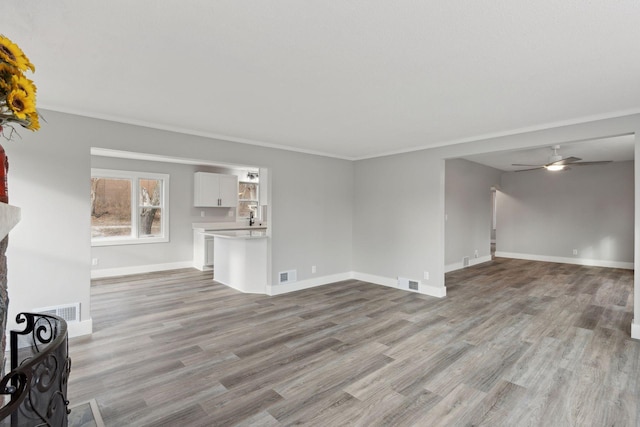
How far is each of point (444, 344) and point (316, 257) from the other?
111 inches

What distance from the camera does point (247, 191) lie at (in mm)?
8562

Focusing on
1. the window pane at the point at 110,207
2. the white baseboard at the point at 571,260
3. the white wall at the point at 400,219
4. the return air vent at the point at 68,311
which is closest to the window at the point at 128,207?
the window pane at the point at 110,207

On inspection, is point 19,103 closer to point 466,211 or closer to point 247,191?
point 247,191

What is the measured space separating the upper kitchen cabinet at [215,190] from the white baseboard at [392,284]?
3516 mm

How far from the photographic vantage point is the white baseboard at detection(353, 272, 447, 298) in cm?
502

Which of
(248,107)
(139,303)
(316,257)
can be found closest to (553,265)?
(316,257)

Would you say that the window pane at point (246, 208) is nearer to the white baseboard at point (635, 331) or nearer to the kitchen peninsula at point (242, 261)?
the kitchen peninsula at point (242, 261)

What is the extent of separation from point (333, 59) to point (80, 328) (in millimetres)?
3656

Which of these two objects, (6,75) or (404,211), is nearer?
(6,75)

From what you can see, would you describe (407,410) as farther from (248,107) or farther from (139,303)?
(139,303)

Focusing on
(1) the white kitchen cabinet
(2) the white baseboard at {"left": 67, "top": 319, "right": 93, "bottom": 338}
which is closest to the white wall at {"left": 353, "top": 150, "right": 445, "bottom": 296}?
(1) the white kitchen cabinet

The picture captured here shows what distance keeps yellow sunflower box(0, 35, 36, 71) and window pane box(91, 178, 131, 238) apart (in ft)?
21.0

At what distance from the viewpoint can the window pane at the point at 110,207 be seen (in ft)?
20.9

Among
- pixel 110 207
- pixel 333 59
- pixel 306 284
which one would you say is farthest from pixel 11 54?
pixel 110 207
